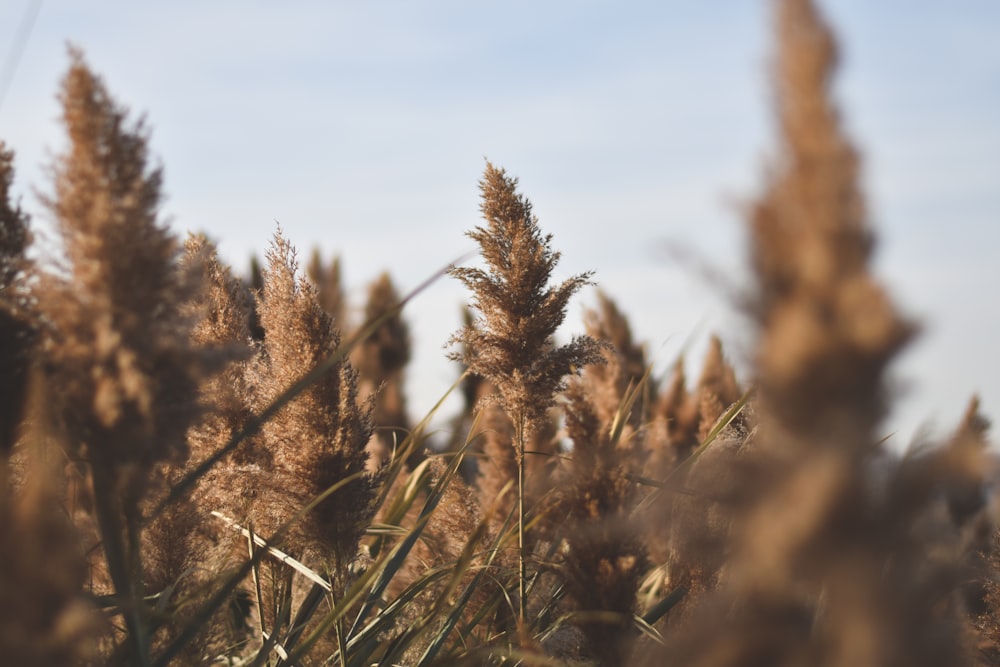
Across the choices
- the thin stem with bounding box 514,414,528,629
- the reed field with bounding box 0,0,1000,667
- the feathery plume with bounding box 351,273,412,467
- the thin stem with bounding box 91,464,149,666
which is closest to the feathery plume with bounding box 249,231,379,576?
the reed field with bounding box 0,0,1000,667

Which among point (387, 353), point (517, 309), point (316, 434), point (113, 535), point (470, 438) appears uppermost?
point (387, 353)

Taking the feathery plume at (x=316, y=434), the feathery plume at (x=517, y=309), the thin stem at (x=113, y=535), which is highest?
the feathery plume at (x=517, y=309)

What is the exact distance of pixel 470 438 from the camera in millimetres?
3240

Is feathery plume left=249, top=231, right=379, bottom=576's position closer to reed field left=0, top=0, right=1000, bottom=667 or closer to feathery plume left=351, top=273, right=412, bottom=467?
reed field left=0, top=0, right=1000, bottom=667

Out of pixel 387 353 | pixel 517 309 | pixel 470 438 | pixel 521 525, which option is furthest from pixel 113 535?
pixel 387 353

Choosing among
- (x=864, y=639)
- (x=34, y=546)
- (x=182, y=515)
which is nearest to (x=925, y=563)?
(x=864, y=639)

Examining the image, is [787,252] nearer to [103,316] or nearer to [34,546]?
[34,546]

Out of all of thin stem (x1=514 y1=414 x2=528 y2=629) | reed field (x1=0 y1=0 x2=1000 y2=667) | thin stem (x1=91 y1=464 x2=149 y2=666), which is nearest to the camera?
reed field (x1=0 y1=0 x2=1000 y2=667)

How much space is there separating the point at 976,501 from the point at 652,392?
2453mm

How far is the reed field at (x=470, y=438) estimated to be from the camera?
4.21ft

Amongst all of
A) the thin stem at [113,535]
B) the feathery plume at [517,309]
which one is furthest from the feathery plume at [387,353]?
the thin stem at [113,535]

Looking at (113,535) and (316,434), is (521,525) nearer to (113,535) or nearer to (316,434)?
(316,434)

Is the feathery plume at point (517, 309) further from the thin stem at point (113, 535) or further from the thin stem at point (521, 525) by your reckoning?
the thin stem at point (113, 535)

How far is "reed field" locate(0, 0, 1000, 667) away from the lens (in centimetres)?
128
